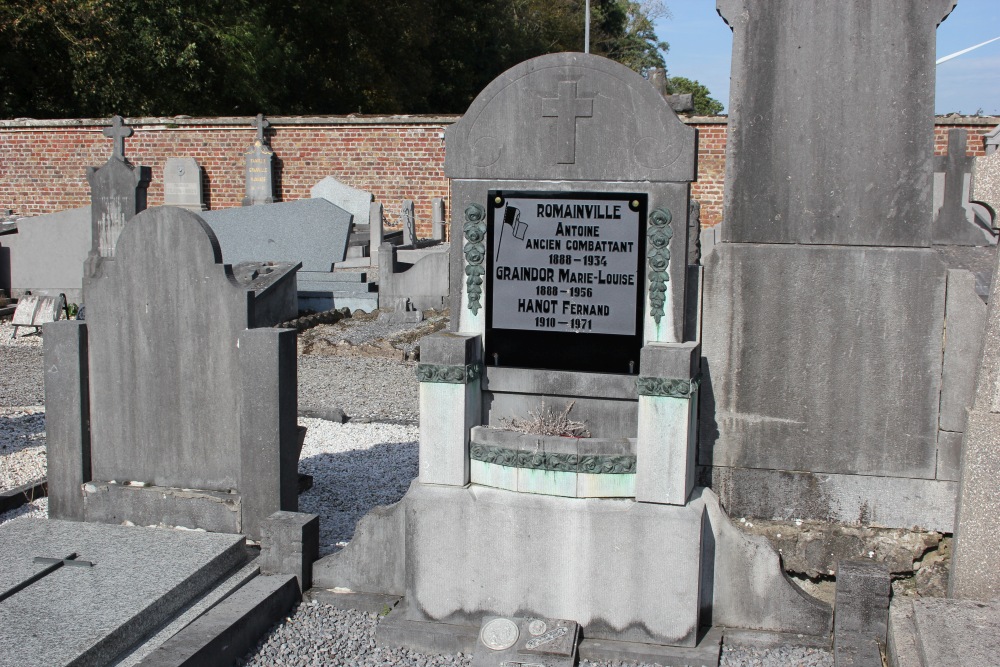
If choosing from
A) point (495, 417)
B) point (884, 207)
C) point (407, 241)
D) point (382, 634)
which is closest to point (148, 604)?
point (382, 634)

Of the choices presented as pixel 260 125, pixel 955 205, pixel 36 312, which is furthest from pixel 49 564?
pixel 260 125

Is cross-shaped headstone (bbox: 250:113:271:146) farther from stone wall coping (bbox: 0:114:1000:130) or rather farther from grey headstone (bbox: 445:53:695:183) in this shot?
grey headstone (bbox: 445:53:695:183)

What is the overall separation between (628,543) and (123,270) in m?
3.16

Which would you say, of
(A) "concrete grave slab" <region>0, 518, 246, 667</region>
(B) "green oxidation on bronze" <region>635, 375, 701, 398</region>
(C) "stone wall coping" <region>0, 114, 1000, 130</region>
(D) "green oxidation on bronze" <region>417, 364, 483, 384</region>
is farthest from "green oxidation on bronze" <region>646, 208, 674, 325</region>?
(C) "stone wall coping" <region>0, 114, 1000, 130</region>

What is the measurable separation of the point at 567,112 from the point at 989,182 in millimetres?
1791

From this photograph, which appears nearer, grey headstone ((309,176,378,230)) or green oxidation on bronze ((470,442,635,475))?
green oxidation on bronze ((470,442,635,475))

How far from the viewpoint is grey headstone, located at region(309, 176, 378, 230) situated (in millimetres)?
22125

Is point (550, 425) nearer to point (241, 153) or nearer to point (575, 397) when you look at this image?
point (575, 397)

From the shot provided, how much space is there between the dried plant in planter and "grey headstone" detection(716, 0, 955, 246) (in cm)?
122

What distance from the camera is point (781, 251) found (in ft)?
14.9

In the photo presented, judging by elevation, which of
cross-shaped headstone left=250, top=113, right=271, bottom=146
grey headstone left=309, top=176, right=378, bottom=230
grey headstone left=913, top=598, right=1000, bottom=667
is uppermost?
cross-shaped headstone left=250, top=113, right=271, bottom=146

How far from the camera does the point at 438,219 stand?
21.2 meters

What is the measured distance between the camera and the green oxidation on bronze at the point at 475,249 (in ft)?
14.2

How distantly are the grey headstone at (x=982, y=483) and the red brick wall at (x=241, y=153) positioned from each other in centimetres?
1856
